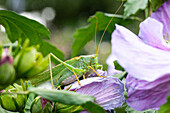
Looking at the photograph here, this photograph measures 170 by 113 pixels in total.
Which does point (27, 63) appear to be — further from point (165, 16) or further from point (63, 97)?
point (165, 16)

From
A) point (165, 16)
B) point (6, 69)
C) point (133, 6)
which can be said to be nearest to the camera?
point (6, 69)

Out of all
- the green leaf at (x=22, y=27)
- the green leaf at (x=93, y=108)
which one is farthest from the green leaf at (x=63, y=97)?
the green leaf at (x=22, y=27)

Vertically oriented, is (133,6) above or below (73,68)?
above

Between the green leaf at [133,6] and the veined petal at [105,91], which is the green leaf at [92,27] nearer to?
the green leaf at [133,6]

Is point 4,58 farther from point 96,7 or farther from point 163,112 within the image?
point 96,7

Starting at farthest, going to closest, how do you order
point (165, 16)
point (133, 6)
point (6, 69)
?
1. point (133, 6)
2. point (165, 16)
3. point (6, 69)

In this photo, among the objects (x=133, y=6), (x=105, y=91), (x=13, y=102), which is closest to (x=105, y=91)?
(x=105, y=91)
